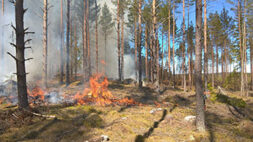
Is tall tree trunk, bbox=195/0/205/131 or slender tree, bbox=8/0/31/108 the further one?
slender tree, bbox=8/0/31/108

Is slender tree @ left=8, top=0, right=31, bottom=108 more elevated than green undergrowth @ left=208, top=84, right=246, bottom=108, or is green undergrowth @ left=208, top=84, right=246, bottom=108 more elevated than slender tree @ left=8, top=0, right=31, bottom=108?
slender tree @ left=8, top=0, right=31, bottom=108

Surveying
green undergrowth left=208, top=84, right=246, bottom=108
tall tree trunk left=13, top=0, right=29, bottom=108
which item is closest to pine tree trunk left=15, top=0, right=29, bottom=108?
tall tree trunk left=13, top=0, right=29, bottom=108

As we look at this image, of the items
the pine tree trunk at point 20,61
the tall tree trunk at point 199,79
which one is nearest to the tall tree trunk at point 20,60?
the pine tree trunk at point 20,61

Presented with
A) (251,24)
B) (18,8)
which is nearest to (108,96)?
(18,8)

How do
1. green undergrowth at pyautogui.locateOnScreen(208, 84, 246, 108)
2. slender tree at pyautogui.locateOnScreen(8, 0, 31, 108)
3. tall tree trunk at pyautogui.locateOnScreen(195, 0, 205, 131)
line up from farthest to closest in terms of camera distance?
1. green undergrowth at pyautogui.locateOnScreen(208, 84, 246, 108)
2. slender tree at pyautogui.locateOnScreen(8, 0, 31, 108)
3. tall tree trunk at pyautogui.locateOnScreen(195, 0, 205, 131)

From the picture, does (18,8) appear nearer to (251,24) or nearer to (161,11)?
(161,11)

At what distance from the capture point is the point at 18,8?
5895 mm

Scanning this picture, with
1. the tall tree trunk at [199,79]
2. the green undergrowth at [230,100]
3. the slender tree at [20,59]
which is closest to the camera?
the tall tree trunk at [199,79]

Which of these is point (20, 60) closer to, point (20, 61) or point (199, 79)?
point (20, 61)

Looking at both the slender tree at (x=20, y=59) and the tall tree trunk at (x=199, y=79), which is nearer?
the tall tree trunk at (x=199, y=79)

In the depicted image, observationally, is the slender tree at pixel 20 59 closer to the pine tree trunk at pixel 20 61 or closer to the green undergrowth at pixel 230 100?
the pine tree trunk at pixel 20 61

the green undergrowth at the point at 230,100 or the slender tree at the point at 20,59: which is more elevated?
the slender tree at the point at 20,59

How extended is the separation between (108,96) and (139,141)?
6134 mm

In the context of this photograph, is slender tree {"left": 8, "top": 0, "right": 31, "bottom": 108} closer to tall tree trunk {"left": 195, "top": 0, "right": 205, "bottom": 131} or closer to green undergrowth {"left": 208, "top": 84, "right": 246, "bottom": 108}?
tall tree trunk {"left": 195, "top": 0, "right": 205, "bottom": 131}
